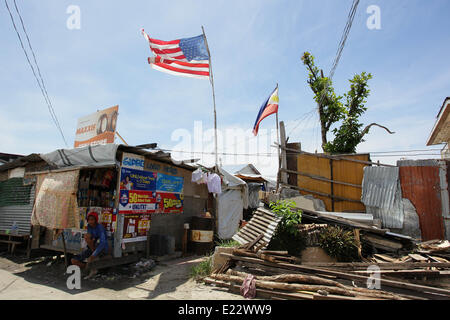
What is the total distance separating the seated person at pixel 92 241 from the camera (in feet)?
22.9

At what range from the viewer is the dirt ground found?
5.45m

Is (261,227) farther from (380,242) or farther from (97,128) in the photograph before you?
(97,128)

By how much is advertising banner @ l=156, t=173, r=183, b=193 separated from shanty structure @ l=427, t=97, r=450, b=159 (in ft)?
34.9

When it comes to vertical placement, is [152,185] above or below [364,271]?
above

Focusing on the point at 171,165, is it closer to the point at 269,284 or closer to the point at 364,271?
the point at 269,284

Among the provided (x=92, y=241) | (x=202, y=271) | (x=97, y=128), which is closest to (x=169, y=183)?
(x=92, y=241)

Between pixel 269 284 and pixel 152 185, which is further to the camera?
pixel 152 185

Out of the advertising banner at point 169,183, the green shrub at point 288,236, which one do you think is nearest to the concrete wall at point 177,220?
the advertising banner at point 169,183

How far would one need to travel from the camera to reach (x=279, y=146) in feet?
39.9

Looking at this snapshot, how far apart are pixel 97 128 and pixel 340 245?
13.5 meters

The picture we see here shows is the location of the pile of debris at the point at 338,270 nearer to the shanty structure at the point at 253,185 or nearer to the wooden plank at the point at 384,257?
the wooden plank at the point at 384,257

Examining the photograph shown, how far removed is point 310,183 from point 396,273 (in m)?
5.79

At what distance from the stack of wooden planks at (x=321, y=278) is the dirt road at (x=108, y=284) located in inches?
26.3
